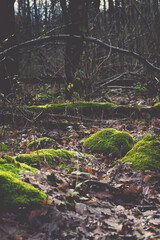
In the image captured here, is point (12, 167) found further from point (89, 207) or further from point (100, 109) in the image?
point (100, 109)

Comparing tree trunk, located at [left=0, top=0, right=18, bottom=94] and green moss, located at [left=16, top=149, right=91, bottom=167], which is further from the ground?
tree trunk, located at [left=0, top=0, right=18, bottom=94]

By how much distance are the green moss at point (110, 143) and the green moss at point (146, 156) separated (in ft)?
1.37

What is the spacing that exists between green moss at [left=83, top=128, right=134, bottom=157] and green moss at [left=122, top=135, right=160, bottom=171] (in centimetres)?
42

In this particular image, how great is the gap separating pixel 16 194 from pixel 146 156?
2.32m

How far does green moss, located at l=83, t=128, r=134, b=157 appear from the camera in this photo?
189 inches

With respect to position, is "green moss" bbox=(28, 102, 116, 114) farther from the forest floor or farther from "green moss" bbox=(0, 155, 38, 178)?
"green moss" bbox=(0, 155, 38, 178)

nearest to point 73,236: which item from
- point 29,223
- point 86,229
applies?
point 86,229

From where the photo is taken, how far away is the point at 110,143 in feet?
16.1

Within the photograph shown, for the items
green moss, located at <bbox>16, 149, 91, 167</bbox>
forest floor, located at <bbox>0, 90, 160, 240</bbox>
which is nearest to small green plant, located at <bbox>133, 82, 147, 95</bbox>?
forest floor, located at <bbox>0, 90, 160, 240</bbox>

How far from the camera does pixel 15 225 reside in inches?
91.0

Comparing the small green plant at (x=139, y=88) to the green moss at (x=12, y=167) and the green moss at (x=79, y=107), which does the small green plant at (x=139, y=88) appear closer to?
the green moss at (x=79, y=107)

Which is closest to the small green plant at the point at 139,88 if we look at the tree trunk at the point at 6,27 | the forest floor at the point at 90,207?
the tree trunk at the point at 6,27

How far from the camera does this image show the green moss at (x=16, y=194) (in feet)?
8.11

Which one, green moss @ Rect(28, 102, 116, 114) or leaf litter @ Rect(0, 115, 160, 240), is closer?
leaf litter @ Rect(0, 115, 160, 240)
